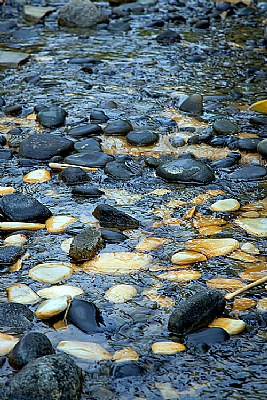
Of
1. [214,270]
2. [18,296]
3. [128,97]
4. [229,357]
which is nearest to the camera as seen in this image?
[229,357]

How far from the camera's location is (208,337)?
263 centimetres

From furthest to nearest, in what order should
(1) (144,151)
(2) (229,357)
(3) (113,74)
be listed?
(3) (113,74), (1) (144,151), (2) (229,357)

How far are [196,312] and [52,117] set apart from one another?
287cm

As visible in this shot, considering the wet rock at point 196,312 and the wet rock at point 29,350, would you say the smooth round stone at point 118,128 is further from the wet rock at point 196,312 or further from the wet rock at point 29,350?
the wet rock at point 29,350

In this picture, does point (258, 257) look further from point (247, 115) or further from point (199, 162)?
point (247, 115)

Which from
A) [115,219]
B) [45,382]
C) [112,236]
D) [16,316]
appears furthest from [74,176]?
[45,382]

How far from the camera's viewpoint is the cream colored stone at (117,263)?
3.16 meters

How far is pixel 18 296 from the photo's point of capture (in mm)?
2934

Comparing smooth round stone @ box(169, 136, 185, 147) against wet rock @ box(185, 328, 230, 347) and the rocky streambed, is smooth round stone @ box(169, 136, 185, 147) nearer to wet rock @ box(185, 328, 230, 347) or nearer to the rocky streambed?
the rocky streambed

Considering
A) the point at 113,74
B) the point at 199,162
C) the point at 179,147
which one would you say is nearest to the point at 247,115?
the point at 179,147

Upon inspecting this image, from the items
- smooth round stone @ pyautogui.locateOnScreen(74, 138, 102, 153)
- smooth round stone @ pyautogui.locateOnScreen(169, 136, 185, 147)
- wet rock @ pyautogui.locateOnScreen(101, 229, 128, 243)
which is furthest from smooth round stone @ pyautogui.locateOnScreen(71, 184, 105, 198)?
smooth round stone @ pyautogui.locateOnScreen(169, 136, 185, 147)

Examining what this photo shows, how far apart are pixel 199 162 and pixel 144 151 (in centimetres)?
55

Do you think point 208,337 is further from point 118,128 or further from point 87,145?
point 118,128

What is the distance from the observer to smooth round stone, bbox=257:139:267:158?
14.8 ft
